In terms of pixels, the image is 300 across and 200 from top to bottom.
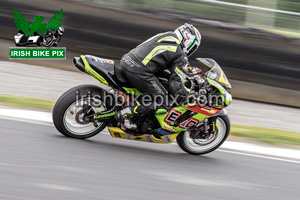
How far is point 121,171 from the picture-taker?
500 centimetres

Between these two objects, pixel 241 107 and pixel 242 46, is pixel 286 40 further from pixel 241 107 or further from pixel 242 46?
pixel 241 107

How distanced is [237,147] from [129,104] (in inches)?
75.5

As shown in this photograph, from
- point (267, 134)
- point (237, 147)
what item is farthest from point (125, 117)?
point (267, 134)

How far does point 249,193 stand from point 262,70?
4872 mm

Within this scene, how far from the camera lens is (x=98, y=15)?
9789 mm

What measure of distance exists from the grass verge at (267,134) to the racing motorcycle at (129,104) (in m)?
1.45

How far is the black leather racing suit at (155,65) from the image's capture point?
5.45 meters

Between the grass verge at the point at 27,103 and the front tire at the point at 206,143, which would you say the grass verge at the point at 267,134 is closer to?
the front tire at the point at 206,143

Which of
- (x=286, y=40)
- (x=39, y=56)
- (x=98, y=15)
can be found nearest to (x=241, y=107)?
(x=286, y=40)

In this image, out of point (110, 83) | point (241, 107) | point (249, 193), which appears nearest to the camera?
point (249, 193)

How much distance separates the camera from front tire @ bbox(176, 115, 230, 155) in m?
5.97
